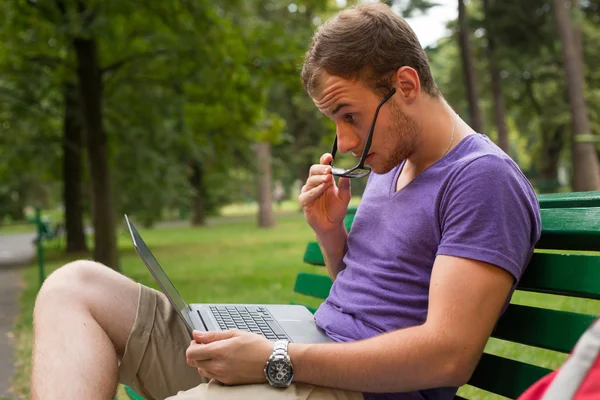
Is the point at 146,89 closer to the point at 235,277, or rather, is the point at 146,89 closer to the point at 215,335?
the point at 235,277

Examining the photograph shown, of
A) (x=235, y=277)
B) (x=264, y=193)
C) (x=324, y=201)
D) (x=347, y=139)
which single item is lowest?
(x=264, y=193)

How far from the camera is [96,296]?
7.84ft

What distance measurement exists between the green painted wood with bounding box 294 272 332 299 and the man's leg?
90 cm

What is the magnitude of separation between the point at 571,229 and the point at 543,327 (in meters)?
0.28

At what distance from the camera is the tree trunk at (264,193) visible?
2564 centimetres

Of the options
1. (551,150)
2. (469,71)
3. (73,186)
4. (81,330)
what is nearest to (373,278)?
(81,330)

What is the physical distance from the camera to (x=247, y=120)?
1218cm

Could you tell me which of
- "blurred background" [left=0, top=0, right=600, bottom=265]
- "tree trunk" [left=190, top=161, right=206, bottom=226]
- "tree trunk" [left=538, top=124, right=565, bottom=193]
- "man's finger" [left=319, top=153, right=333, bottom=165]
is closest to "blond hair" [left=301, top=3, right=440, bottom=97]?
"man's finger" [left=319, top=153, right=333, bottom=165]

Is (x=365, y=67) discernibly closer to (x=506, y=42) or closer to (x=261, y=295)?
(x=261, y=295)

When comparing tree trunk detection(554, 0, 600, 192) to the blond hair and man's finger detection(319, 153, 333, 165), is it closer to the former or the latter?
man's finger detection(319, 153, 333, 165)

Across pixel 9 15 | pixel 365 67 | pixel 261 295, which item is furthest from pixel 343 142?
pixel 9 15

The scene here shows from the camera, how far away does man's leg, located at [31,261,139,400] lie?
2082mm

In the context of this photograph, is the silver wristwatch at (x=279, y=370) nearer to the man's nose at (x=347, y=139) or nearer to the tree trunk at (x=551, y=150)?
the man's nose at (x=347, y=139)

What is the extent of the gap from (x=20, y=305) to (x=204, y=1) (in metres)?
4.63
